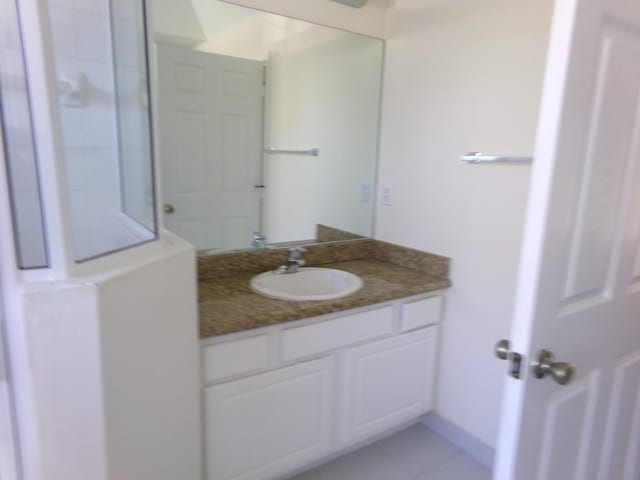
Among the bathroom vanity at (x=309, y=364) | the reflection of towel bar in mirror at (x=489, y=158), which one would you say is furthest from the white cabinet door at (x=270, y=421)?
the reflection of towel bar in mirror at (x=489, y=158)

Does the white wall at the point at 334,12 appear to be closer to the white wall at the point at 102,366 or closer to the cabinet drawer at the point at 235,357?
the white wall at the point at 102,366

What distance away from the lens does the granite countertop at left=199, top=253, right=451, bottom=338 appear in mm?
1415

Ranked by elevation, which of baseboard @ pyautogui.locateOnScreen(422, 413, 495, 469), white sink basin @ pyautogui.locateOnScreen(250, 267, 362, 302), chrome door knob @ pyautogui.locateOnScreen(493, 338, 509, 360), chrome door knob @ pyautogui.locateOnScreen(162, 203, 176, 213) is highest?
chrome door knob @ pyautogui.locateOnScreen(162, 203, 176, 213)

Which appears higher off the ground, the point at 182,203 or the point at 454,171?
the point at 454,171

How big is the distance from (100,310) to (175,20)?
1321 millimetres

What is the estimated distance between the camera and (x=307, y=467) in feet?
5.84

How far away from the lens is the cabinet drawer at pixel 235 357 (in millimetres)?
1382

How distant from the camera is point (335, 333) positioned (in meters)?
1.65

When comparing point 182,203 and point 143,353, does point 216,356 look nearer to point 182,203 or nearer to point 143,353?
point 143,353

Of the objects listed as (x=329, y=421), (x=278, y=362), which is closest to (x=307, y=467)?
(x=329, y=421)

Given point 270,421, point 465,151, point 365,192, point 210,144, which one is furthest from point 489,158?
point 270,421

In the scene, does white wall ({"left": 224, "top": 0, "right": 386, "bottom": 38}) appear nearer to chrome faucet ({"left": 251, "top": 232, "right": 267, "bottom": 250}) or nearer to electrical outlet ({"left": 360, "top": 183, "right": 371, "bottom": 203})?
electrical outlet ({"left": 360, "top": 183, "right": 371, "bottom": 203})

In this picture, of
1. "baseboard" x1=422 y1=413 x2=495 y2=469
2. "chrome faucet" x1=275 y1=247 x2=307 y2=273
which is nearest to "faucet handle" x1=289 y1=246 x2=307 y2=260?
"chrome faucet" x1=275 y1=247 x2=307 y2=273

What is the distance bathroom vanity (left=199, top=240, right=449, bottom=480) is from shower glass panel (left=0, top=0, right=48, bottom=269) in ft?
2.06
